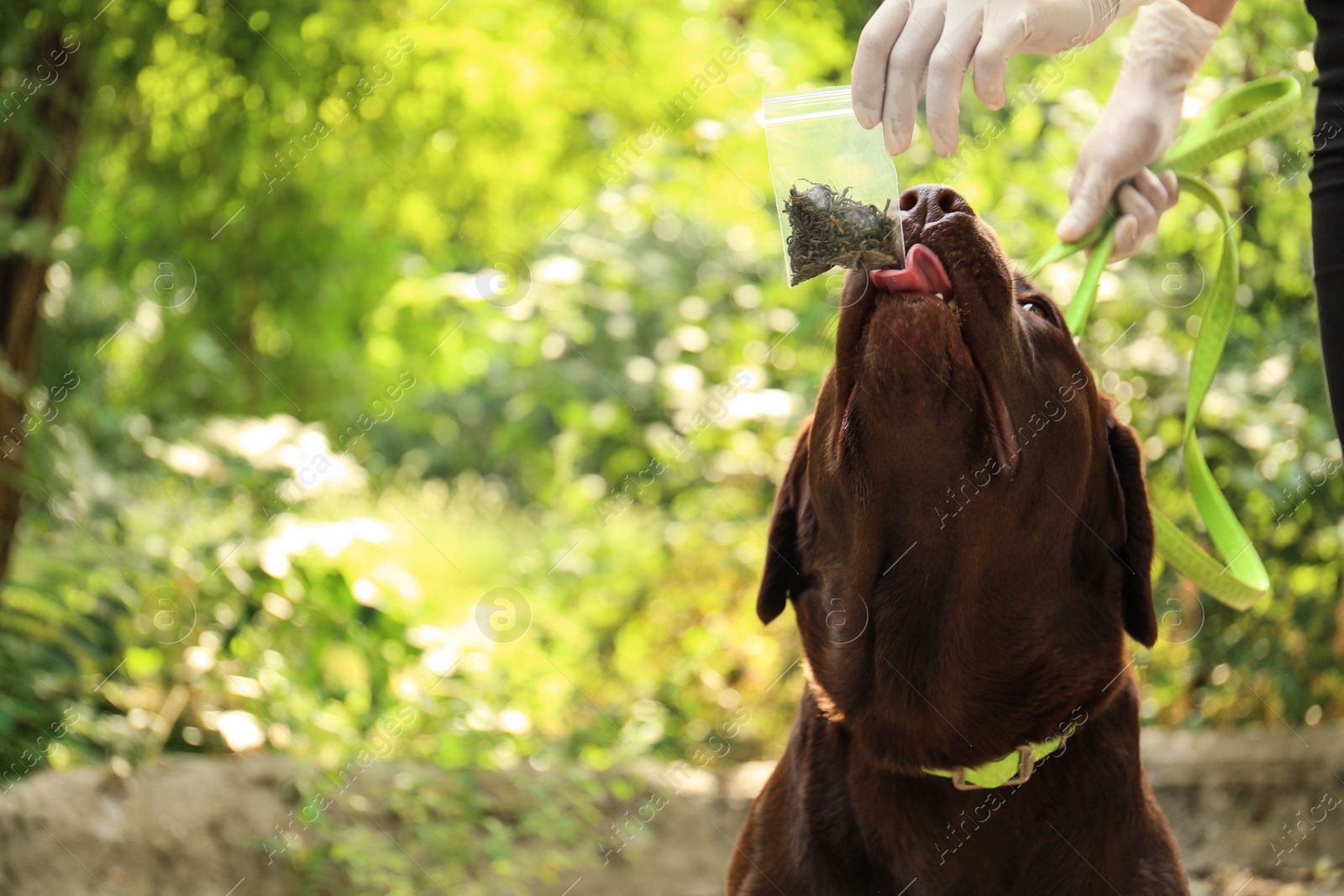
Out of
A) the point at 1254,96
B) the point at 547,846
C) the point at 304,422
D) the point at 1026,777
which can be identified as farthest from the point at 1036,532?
the point at 304,422

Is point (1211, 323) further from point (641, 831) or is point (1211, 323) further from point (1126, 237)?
point (641, 831)

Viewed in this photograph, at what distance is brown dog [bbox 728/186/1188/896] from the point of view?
1.90m

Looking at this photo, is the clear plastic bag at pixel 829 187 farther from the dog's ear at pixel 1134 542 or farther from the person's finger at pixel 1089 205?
the person's finger at pixel 1089 205

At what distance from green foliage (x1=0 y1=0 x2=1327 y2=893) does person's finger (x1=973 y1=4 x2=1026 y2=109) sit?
1466 millimetres

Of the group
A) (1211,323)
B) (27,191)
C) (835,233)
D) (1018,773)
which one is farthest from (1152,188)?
(27,191)

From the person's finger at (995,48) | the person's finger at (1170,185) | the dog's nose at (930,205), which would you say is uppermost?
the person's finger at (995,48)

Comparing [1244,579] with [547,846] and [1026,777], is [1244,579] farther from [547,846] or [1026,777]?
[547,846]

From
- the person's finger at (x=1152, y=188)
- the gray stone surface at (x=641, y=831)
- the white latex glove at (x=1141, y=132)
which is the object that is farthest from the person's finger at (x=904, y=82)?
the gray stone surface at (x=641, y=831)

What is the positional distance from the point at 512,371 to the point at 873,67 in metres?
4.31

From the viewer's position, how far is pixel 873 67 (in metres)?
1.73

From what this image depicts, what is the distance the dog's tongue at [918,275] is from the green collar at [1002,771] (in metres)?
0.84

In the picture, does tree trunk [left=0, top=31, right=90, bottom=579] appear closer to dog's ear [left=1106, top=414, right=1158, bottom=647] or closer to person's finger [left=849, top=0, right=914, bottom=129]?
person's finger [left=849, top=0, right=914, bottom=129]

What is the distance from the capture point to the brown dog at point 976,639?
1.90m

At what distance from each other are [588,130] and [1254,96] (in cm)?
347
